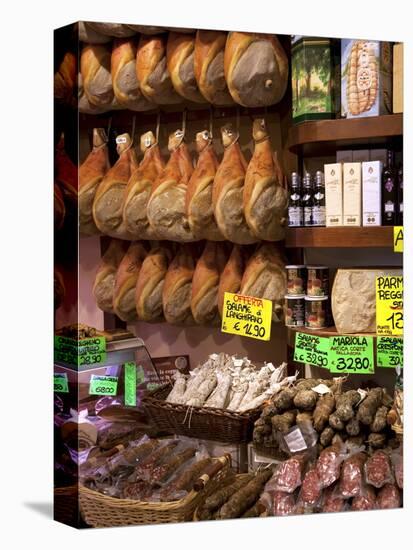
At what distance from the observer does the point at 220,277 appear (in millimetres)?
3963

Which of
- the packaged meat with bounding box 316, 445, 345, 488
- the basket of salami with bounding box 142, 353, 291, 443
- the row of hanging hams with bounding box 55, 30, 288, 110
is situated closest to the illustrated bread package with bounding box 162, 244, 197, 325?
the basket of salami with bounding box 142, 353, 291, 443

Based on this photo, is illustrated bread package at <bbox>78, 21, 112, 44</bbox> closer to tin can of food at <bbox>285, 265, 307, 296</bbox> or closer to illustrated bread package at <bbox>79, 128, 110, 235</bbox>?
illustrated bread package at <bbox>79, 128, 110, 235</bbox>

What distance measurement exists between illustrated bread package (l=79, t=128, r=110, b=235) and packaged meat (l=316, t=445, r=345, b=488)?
1.20m

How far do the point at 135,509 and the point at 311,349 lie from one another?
0.91m

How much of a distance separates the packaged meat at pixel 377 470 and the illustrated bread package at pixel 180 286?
0.86 metres

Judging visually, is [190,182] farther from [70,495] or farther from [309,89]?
[70,495]

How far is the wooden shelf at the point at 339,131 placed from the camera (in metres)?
3.90

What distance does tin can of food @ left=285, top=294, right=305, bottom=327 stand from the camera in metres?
3.94

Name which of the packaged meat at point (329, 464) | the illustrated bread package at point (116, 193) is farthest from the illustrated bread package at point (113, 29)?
the packaged meat at point (329, 464)

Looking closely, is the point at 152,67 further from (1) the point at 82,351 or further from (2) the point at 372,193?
(1) the point at 82,351

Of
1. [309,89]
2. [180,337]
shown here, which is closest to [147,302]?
[180,337]

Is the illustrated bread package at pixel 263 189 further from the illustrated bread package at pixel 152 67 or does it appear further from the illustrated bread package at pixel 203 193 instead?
the illustrated bread package at pixel 152 67

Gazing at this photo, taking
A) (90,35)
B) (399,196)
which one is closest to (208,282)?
(399,196)

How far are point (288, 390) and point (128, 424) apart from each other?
0.63 meters
